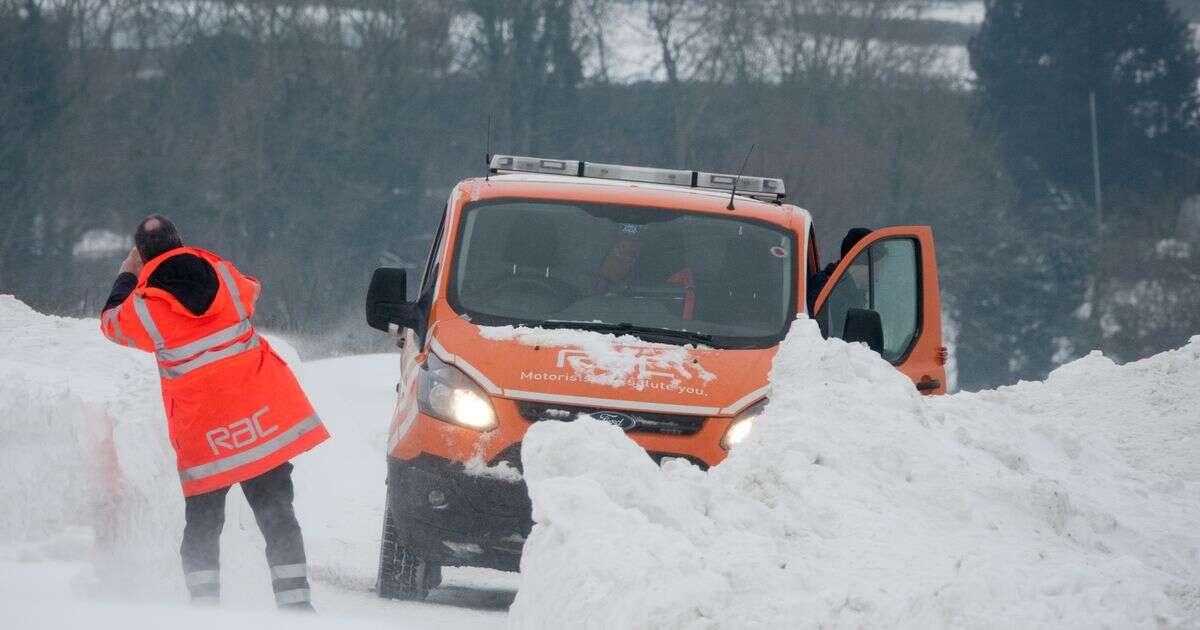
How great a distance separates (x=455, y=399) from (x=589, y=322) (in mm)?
834

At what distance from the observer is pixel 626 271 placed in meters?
8.07

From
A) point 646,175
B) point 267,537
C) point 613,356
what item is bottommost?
point 267,537

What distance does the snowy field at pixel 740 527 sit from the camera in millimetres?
4910

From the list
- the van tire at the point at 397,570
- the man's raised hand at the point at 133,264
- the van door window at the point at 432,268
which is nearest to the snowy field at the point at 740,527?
the van tire at the point at 397,570

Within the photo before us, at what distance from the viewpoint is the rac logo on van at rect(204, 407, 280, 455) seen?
20.9 feet

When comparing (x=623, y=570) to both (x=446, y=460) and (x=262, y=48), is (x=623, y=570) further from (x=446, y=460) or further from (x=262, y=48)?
(x=262, y=48)

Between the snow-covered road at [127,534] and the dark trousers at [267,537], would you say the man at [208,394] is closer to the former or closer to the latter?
the dark trousers at [267,537]

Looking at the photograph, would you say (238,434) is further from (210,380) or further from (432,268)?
(432,268)

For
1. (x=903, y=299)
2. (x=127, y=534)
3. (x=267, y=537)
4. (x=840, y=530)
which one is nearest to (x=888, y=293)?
(x=903, y=299)

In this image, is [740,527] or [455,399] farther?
[455,399]

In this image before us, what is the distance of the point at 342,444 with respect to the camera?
1327 cm

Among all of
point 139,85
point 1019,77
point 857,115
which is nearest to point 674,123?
point 857,115

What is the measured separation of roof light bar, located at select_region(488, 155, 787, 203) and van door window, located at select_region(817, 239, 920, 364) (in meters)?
0.73

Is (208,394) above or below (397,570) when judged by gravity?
above
